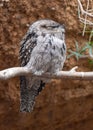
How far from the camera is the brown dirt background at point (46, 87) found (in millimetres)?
3883

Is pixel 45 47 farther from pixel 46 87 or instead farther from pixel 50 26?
pixel 46 87

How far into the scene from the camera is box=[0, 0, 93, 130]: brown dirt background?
12.7ft

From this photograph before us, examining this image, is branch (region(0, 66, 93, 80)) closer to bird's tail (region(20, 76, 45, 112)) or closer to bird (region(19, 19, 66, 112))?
bird (region(19, 19, 66, 112))

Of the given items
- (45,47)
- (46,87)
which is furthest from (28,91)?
(46,87)

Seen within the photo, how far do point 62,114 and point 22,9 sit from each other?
101cm

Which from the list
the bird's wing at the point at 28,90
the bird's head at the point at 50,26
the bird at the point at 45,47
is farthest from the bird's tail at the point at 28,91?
the bird's head at the point at 50,26

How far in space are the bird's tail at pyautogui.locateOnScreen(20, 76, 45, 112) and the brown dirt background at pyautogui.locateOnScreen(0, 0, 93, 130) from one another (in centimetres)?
51

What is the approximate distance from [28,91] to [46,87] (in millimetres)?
625

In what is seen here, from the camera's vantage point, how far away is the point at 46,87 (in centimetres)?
406

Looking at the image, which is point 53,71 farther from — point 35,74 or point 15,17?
point 15,17

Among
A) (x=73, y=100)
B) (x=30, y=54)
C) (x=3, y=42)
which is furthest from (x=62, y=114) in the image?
(x=30, y=54)

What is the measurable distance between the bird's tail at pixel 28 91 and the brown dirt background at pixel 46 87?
1.69 feet

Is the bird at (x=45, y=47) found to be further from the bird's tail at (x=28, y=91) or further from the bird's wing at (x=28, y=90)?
the bird's tail at (x=28, y=91)

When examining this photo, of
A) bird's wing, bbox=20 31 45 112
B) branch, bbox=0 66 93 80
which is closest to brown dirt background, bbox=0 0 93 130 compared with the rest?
bird's wing, bbox=20 31 45 112
